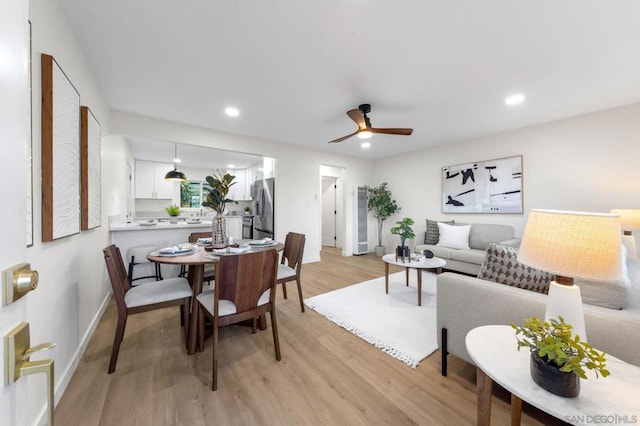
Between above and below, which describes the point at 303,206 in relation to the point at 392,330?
above

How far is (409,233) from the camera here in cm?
297

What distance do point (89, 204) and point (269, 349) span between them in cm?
189

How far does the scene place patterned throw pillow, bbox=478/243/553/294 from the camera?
1.35 m

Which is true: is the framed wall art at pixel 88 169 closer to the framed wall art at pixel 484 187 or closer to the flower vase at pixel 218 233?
the flower vase at pixel 218 233

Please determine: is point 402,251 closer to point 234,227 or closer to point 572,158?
point 572,158

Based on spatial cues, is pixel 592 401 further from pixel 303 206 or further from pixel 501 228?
pixel 303 206

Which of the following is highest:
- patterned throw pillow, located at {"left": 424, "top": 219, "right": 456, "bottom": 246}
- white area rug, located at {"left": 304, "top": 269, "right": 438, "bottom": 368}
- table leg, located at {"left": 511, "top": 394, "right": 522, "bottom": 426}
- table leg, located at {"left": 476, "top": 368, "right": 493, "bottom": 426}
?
patterned throw pillow, located at {"left": 424, "top": 219, "right": 456, "bottom": 246}

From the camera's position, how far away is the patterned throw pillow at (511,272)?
4.42 ft

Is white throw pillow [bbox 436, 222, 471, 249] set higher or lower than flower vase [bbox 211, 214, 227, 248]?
lower

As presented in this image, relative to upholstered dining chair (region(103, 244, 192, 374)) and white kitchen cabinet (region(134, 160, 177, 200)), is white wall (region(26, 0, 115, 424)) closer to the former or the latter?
upholstered dining chair (region(103, 244, 192, 374))

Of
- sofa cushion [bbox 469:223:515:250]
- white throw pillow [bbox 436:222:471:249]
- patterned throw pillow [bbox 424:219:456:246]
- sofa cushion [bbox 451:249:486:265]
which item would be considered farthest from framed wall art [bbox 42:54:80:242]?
sofa cushion [bbox 469:223:515:250]

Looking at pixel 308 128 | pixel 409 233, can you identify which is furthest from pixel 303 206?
pixel 409 233

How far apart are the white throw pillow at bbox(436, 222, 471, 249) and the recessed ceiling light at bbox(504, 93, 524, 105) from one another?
201 centimetres

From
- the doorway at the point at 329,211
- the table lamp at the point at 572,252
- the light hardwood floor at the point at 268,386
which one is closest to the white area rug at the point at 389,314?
the light hardwood floor at the point at 268,386
